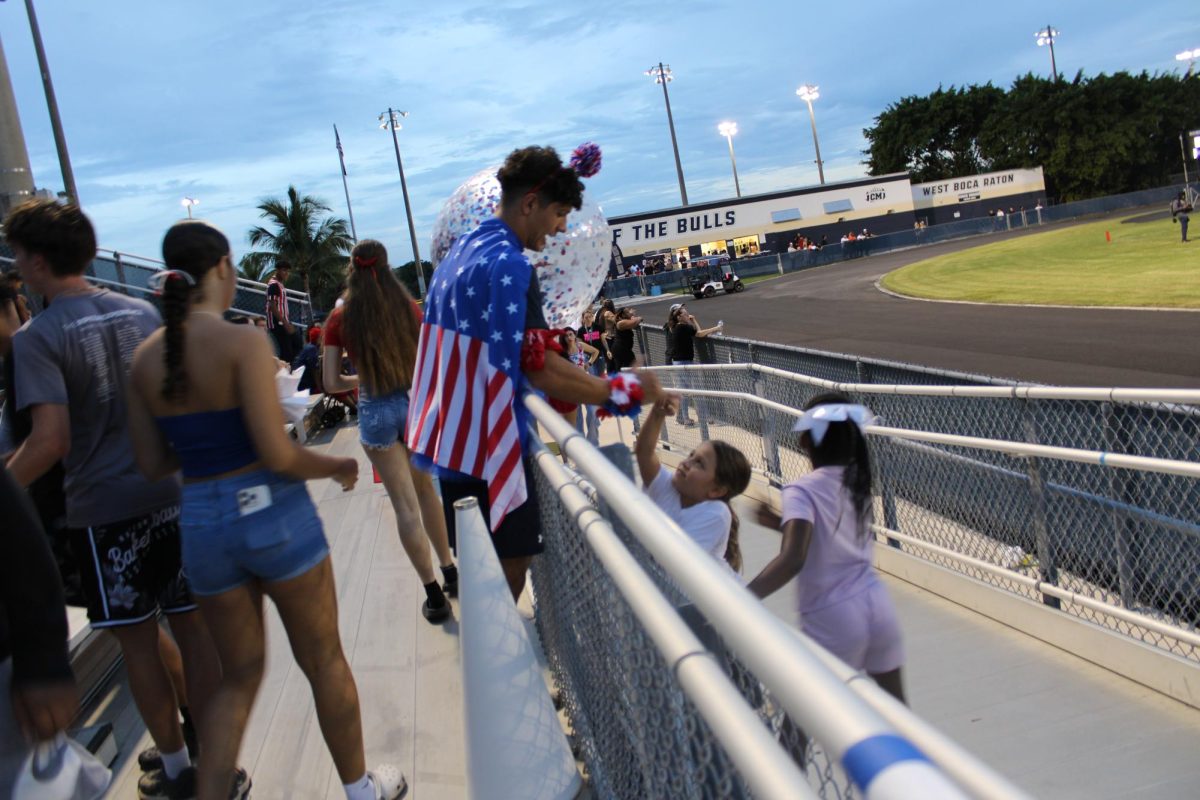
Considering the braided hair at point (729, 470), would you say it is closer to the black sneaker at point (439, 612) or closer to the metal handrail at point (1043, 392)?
the metal handrail at point (1043, 392)

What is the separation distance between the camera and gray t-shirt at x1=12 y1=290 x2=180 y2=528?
9.54ft

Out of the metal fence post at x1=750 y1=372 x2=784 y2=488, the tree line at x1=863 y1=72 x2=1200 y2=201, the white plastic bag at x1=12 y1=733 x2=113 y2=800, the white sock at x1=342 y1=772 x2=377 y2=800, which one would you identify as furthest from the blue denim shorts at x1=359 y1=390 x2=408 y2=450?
the tree line at x1=863 y1=72 x2=1200 y2=201

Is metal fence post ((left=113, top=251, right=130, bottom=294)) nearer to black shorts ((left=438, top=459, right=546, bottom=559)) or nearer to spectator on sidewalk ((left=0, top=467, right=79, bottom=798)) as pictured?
black shorts ((left=438, top=459, right=546, bottom=559))

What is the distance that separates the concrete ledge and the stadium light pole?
11979 mm

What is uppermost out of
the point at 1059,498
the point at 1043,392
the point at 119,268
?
the point at 119,268

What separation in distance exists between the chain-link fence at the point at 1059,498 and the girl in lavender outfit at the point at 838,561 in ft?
5.20

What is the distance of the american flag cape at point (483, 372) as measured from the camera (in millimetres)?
2830

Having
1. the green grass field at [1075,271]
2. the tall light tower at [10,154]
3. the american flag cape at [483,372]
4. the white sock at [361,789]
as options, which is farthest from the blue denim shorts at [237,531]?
the green grass field at [1075,271]

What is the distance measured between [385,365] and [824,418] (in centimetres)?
208

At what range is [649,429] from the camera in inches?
130

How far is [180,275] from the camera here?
8.51 feet

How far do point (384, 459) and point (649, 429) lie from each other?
5.46 feet

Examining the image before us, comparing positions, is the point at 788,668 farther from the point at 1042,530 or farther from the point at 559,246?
the point at 1042,530

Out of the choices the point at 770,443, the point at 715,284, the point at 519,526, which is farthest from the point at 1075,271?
the point at 519,526
